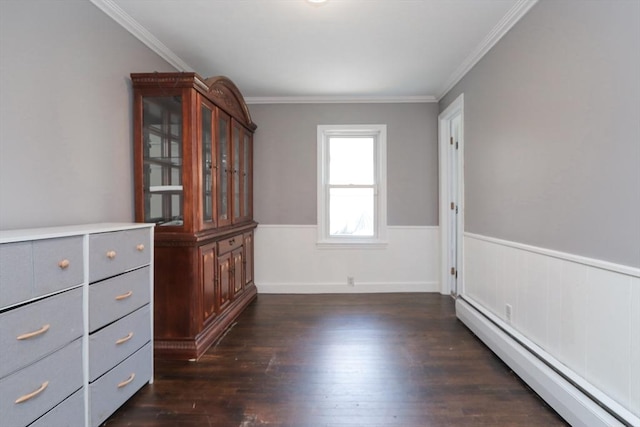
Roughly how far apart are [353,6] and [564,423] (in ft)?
9.14

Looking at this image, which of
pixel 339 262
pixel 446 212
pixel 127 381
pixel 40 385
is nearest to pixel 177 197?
pixel 127 381

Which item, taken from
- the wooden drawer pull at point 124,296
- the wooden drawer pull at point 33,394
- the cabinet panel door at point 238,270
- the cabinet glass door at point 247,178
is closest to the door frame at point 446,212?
the cabinet glass door at point 247,178

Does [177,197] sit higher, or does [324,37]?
[324,37]

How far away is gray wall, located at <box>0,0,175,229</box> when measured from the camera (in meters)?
1.56

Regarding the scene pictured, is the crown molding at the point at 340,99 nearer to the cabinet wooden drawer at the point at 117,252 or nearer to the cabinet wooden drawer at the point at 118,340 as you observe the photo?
the cabinet wooden drawer at the point at 117,252

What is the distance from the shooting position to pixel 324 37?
100 inches

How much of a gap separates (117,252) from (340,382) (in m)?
1.56

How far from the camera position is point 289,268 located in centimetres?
412

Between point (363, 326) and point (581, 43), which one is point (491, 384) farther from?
point (581, 43)

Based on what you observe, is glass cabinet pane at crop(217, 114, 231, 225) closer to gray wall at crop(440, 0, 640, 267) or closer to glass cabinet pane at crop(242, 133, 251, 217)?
glass cabinet pane at crop(242, 133, 251, 217)

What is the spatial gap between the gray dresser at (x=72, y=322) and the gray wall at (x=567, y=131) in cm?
247

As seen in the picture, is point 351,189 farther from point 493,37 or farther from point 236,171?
point 493,37

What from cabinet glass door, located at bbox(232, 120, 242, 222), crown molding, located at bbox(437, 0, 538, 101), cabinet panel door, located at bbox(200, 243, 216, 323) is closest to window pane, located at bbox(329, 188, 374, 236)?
cabinet glass door, located at bbox(232, 120, 242, 222)

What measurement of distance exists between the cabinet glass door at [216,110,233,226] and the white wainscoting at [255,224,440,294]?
1087 millimetres
